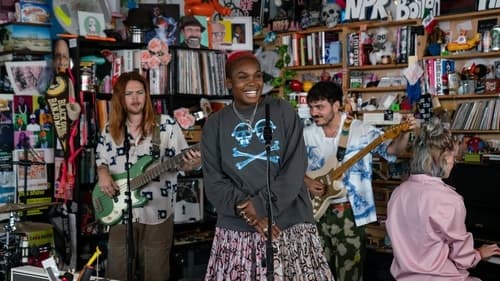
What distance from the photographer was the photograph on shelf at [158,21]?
5.23 metres

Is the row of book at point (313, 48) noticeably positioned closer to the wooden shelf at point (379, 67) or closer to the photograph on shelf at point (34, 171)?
the wooden shelf at point (379, 67)

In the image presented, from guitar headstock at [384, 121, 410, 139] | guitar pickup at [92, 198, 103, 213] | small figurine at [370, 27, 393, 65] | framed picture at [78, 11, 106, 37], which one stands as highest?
framed picture at [78, 11, 106, 37]

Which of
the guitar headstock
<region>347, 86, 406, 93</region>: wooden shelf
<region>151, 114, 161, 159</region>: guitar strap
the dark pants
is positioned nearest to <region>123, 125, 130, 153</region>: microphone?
<region>151, 114, 161, 159</region>: guitar strap

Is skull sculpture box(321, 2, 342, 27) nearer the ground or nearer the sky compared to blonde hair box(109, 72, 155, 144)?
nearer the sky

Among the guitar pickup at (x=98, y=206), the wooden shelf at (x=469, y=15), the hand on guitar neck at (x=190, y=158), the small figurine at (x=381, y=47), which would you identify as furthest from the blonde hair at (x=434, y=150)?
the small figurine at (x=381, y=47)

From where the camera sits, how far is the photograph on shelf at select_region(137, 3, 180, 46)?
5.23 m

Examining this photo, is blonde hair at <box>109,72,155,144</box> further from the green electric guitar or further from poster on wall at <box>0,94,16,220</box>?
poster on wall at <box>0,94,16,220</box>

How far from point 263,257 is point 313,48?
12.1ft

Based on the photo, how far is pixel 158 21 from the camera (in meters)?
5.35

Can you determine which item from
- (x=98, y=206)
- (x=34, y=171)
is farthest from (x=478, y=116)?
(x=34, y=171)

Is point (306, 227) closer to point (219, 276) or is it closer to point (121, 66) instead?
point (219, 276)

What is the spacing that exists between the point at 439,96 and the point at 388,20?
78 centimetres

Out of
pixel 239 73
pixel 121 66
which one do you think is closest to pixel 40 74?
pixel 121 66

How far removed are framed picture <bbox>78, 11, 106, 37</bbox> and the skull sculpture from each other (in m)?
1.93
